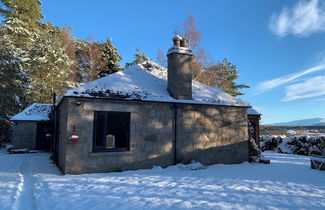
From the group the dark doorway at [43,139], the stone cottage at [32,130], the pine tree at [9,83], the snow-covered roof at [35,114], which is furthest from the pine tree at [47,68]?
the dark doorway at [43,139]

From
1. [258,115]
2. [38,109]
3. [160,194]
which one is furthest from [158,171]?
[38,109]

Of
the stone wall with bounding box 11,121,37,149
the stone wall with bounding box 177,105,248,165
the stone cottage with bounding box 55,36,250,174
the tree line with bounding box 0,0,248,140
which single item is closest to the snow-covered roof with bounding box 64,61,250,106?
the stone cottage with bounding box 55,36,250,174

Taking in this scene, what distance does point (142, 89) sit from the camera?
858 centimetres

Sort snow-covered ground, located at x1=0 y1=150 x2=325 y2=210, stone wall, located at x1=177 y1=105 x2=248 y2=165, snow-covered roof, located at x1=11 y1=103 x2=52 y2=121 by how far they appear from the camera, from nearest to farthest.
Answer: snow-covered ground, located at x1=0 y1=150 x2=325 y2=210 → stone wall, located at x1=177 y1=105 x2=248 y2=165 → snow-covered roof, located at x1=11 y1=103 x2=52 y2=121

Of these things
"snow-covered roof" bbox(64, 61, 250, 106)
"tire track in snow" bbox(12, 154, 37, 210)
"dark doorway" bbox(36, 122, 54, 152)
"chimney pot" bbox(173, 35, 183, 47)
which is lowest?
"tire track in snow" bbox(12, 154, 37, 210)

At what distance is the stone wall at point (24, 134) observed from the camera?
50.5 feet

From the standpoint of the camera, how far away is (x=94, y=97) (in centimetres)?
720

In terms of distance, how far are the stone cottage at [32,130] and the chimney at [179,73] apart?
1104 cm

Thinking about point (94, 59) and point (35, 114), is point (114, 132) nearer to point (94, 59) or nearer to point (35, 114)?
point (35, 114)

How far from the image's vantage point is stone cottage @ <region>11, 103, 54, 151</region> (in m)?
15.4

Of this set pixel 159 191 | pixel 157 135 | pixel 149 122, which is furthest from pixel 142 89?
pixel 159 191

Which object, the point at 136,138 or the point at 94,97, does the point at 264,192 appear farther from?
the point at 94,97

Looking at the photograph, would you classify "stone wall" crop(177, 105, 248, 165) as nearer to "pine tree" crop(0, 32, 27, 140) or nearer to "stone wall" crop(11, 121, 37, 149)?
"stone wall" crop(11, 121, 37, 149)

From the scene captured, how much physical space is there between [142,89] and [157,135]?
1.91m
